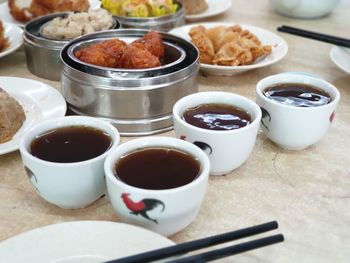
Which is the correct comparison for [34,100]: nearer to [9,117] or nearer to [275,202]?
[9,117]

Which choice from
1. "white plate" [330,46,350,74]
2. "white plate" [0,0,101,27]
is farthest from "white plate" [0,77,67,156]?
"white plate" [330,46,350,74]

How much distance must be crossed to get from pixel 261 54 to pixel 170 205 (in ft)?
3.12

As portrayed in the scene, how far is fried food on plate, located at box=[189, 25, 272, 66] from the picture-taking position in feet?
5.35

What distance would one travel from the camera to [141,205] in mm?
875

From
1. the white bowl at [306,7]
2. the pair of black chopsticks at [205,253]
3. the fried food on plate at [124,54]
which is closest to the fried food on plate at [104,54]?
the fried food on plate at [124,54]

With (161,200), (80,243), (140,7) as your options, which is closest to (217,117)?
(161,200)

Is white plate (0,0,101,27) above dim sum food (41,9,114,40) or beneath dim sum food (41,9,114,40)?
beneath

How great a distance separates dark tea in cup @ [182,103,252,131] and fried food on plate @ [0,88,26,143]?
45 centimetres

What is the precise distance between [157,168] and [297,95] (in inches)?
19.1

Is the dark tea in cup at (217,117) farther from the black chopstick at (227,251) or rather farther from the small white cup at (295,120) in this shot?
the black chopstick at (227,251)

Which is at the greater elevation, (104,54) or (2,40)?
(104,54)

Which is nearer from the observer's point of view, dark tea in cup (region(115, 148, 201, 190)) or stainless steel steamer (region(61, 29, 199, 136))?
dark tea in cup (region(115, 148, 201, 190))

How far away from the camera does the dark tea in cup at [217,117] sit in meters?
1.11

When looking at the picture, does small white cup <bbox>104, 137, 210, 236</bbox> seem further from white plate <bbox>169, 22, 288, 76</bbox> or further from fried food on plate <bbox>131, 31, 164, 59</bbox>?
white plate <bbox>169, 22, 288, 76</bbox>
